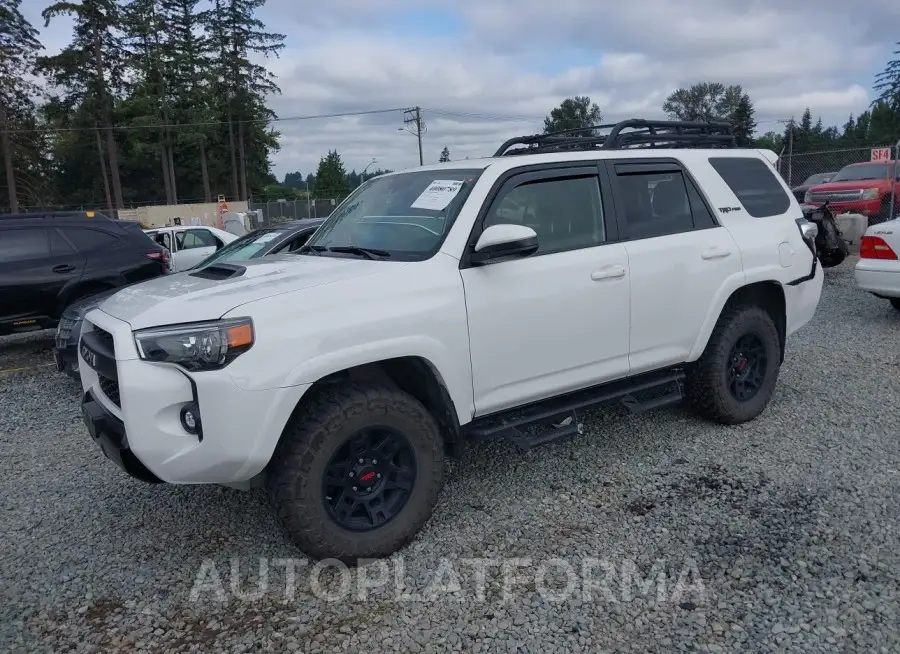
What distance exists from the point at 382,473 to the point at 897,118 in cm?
6497

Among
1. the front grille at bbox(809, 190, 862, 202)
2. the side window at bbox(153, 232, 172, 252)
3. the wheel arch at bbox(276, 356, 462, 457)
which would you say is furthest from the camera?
the front grille at bbox(809, 190, 862, 202)

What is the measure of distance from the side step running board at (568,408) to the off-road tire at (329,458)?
0.41 m

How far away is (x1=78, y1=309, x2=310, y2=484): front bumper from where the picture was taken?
2.84 m

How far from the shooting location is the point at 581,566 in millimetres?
3221

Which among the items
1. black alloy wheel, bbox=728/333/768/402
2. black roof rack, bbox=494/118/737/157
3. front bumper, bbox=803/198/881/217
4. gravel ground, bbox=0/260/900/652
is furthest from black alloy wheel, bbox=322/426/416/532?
front bumper, bbox=803/198/881/217

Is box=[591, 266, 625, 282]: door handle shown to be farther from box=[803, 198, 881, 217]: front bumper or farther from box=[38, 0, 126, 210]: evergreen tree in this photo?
box=[38, 0, 126, 210]: evergreen tree

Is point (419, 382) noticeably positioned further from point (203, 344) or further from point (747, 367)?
point (747, 367)

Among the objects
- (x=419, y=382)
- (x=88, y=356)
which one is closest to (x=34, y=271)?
(x=88, y=356)

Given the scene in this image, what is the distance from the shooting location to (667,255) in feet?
14.0

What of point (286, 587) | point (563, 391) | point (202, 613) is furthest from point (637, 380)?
point (202, 613)

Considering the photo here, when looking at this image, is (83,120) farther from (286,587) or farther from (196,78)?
(286,587)

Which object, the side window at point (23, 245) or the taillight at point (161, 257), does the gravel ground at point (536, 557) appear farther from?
the taillight at point (161, 257)

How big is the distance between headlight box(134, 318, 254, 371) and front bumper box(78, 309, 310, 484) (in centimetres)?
4

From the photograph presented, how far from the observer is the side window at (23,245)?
8.20m
